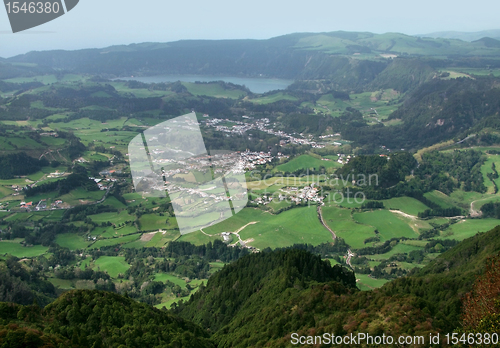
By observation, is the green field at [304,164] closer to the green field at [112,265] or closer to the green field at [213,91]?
the green field at [112,265]

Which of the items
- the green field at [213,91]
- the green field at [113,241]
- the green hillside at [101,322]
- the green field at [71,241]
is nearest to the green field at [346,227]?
the green field at [113,241]

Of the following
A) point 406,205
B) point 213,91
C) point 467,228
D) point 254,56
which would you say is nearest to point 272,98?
point 213,91

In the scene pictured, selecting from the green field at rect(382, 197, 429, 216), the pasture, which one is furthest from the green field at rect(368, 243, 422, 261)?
the pasture

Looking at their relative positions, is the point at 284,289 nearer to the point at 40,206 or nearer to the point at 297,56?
the point at 40,206

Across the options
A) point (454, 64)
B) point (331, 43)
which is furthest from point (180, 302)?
point (331, 43)

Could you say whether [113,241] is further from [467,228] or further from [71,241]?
[467,228]

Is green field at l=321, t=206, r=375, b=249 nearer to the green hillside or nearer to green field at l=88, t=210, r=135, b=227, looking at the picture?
green field at l=88, t=210, r=135, b=227
